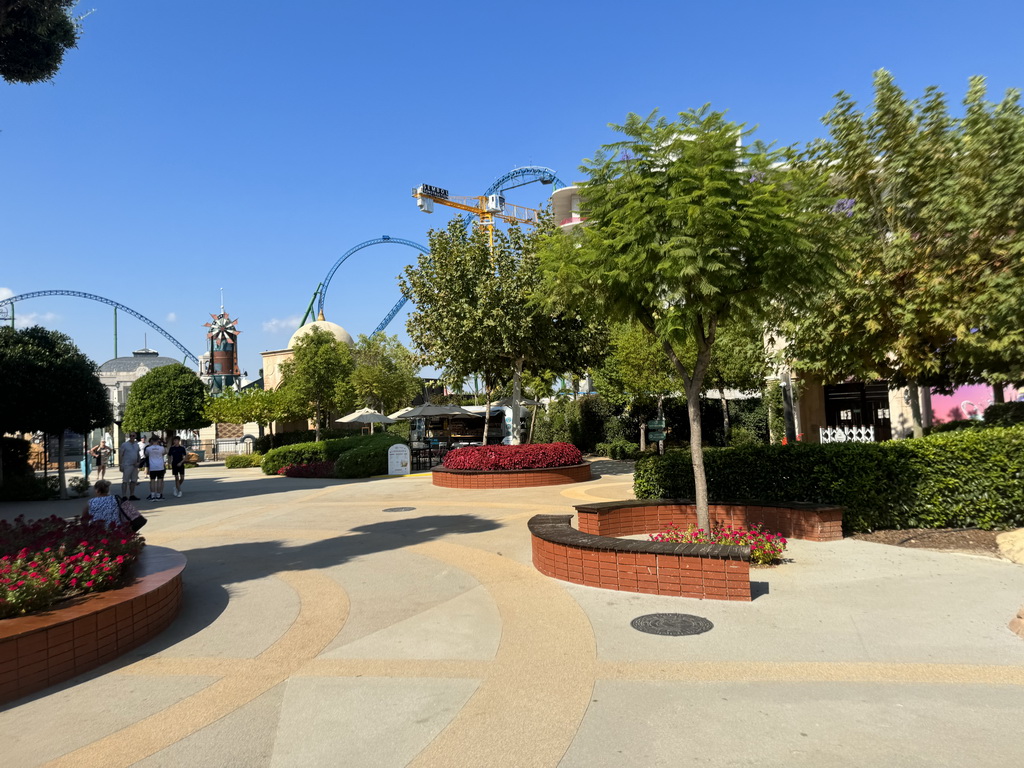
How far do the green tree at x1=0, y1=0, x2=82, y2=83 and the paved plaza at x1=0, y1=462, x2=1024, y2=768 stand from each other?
6.82 metres

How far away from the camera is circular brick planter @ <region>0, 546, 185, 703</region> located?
4.66 metres

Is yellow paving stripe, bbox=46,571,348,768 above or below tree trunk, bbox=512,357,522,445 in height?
below

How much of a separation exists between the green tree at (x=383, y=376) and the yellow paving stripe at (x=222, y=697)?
30.5m

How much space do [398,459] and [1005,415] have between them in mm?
16731

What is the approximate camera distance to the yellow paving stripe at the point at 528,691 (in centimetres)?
370

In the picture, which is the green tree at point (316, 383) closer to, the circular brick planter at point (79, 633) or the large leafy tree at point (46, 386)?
the large leafy tree at point (46, 386)

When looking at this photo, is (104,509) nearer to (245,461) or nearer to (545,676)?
(545,676)

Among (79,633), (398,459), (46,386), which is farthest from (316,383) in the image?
(79,633)

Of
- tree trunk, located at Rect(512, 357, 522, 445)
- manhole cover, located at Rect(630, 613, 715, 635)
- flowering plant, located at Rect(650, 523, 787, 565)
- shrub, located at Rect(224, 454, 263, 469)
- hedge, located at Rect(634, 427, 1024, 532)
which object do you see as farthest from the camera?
shrub, located at Rect(224, 454, 263, 469)

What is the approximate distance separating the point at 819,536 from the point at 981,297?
14.8ft

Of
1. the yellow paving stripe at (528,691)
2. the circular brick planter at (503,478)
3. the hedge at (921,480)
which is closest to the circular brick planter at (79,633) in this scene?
the yellow paving stripe at (528,691)

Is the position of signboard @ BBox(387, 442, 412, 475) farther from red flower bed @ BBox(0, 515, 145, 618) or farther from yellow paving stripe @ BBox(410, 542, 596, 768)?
yellow paving stripe @ BBox(410, 542, 596, 768)

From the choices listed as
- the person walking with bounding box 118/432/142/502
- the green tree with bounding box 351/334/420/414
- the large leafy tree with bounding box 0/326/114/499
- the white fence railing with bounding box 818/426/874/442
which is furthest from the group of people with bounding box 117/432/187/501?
the white fence railing with bounding box 818/426/874/442

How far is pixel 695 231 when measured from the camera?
699 cm
